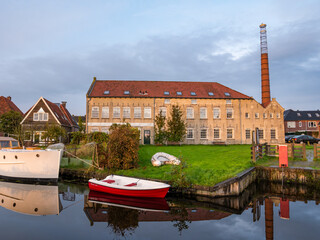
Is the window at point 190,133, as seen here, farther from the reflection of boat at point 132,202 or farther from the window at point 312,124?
the window at point 312,124

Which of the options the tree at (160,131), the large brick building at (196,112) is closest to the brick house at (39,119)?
the large brick building at (196,112)

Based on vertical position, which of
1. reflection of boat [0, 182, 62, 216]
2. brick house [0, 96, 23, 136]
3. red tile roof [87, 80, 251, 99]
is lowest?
reflection of boat [0, 182, 62, 216]

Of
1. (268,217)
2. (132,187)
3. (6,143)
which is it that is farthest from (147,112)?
(268,217)

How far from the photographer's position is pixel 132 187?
37.2 feet

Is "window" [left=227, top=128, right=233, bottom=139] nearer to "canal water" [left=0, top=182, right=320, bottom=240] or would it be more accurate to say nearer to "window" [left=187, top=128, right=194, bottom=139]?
"window" [left=187, top=128, right=194, bottom=139]

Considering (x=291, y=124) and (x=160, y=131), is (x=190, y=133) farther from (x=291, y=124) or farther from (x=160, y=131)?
(x=291, y=124)

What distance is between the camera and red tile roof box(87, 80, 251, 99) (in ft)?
112

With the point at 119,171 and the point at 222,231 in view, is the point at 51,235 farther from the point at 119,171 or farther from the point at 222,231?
the point at 119,171

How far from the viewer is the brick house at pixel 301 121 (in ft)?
190

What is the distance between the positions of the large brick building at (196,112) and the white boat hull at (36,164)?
16.9m

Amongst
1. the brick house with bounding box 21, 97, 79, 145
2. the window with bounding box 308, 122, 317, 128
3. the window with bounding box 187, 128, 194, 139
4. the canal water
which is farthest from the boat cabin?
the window with bounding box 308, 122, 317, 128

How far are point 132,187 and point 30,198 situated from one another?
5.96 m

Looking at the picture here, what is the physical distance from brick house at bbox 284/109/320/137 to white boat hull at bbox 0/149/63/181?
58.5m

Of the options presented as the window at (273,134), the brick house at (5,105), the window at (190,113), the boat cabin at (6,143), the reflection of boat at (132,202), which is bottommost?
the reflection of boat at (132,202)
